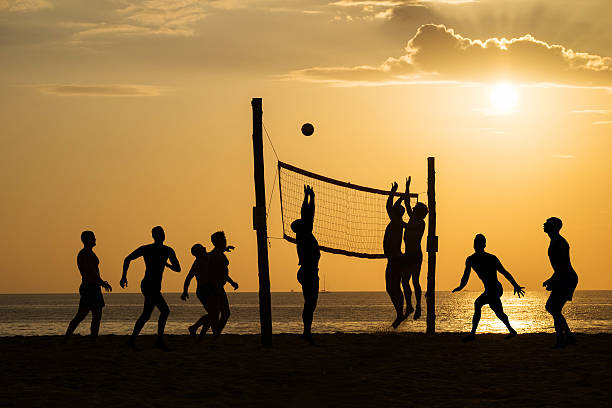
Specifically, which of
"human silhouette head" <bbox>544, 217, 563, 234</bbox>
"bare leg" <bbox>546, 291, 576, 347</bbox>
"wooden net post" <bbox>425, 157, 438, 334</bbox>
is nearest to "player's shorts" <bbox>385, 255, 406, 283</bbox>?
"wooden net post" <bbox>425, 157, 438, 334</bbox>

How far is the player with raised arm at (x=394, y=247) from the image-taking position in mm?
17594

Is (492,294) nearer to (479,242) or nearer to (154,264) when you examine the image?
(479,242)

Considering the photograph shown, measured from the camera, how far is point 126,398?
9430 millimetres

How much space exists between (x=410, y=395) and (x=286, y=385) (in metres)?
1.48

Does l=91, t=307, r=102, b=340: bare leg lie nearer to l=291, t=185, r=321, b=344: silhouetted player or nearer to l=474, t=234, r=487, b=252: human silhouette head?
l=291, t=185, r=321, b=344: silhouetted player

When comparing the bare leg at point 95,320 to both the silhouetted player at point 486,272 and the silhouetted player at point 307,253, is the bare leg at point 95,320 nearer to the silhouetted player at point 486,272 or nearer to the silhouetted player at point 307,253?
the silhouetted player at point 307,253

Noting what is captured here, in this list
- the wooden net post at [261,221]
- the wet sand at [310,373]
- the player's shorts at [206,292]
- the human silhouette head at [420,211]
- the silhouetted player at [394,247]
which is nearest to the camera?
the wet sand at [310,373]

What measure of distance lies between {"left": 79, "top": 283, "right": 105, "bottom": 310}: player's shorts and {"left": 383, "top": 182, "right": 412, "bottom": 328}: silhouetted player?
549 cm

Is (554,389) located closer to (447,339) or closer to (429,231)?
(447,339)

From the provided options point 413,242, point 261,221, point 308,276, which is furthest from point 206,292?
point 413,242

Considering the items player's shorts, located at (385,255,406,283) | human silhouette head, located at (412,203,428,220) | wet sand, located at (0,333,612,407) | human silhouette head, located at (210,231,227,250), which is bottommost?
wet sand, located at (0,333,612,407)

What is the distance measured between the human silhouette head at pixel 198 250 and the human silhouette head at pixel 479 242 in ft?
13.7

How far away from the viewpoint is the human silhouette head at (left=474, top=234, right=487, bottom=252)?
14414mm

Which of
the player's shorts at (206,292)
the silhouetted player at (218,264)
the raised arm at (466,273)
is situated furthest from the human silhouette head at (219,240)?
the raised arm at (466,273)
